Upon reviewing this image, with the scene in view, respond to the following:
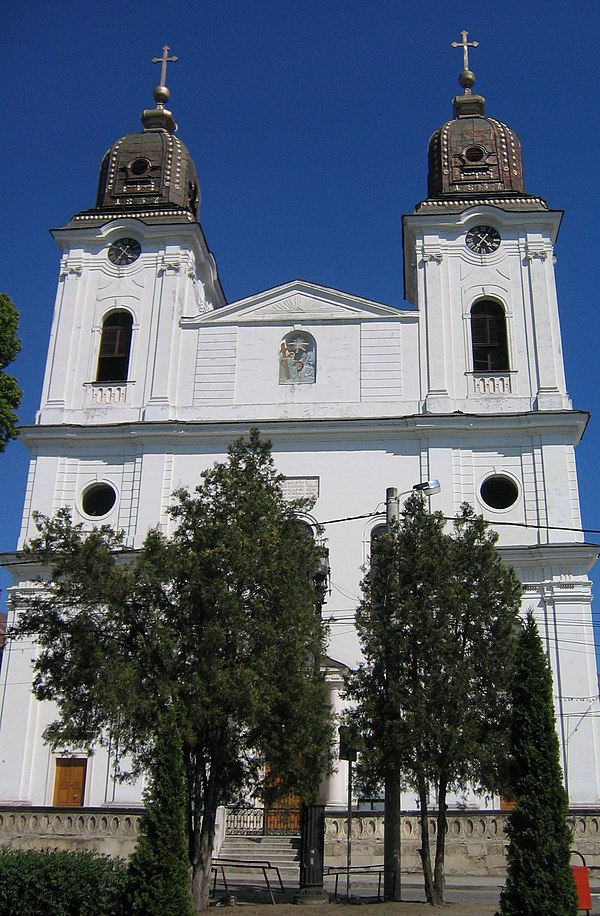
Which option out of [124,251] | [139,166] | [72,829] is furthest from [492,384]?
[72,829]

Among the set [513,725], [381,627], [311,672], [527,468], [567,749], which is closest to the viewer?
[513,725]

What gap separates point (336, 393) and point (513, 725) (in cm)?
1582

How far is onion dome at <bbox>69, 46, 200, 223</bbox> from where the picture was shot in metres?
31.8

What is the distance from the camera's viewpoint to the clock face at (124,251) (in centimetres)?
3118

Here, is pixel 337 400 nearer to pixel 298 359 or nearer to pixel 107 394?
pixel 298 359

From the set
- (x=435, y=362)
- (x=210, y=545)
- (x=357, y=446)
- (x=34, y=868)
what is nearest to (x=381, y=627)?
(x=210, y=545)

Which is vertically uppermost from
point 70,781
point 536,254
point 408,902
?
point 536,254

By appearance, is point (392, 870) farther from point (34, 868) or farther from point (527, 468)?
point (527, 468)

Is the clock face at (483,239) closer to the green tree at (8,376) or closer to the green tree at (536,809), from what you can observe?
the green tree at (8,376)

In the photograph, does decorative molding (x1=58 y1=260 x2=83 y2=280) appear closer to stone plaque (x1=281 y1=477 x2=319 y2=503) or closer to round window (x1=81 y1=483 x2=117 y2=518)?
round window (x1=81 y1=483 x2=117 y2=518)

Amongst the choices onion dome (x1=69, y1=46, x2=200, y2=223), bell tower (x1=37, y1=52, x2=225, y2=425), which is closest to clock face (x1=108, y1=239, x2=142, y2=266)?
bell tower (x1=37, y1=52, x2=225, y2=425)

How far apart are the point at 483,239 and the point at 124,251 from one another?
11.1 metres

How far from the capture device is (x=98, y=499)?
93.4 feet

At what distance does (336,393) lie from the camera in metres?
28.5
